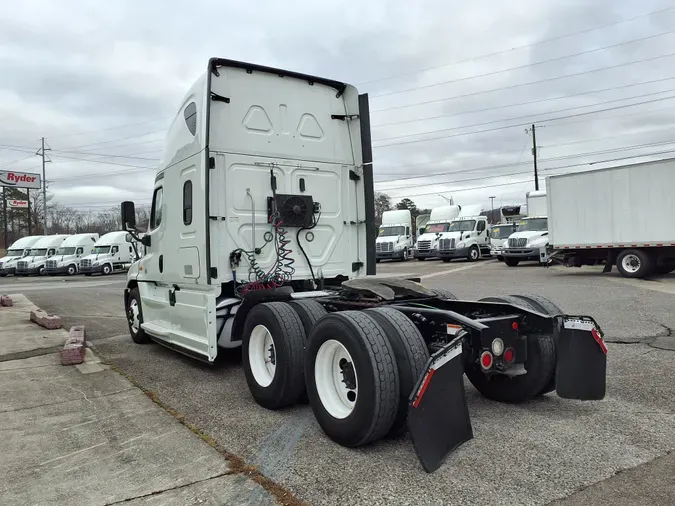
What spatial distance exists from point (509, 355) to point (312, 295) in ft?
7.33

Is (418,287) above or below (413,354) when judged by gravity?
above

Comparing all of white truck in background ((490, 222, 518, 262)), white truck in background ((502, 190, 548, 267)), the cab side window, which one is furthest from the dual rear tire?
white truck in background ((490, 222, 518, 262))

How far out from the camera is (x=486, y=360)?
3.89 metres

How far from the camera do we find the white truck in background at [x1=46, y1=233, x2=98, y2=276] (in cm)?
3544

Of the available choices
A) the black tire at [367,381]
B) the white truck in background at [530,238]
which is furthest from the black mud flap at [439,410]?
the white truck in background at [530,238]

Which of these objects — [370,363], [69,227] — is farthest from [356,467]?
[69,227]

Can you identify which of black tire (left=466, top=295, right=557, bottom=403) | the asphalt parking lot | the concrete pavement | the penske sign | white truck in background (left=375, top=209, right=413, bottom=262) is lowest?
the concrete pavement

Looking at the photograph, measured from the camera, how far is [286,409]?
4773mm

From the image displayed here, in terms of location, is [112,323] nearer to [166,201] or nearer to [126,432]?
[166,201]

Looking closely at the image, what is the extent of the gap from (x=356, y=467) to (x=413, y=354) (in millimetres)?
826

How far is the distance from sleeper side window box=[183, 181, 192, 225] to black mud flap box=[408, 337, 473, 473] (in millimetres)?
3723

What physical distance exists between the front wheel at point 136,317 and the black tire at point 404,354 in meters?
5.29

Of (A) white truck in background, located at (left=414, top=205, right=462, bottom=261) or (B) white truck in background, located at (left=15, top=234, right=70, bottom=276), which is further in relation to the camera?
(B) white truck in background, located at (left=15, top=234, right=70, bottom=276)

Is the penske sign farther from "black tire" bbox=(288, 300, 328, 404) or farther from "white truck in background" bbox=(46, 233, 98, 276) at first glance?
"black tire" bbox=(288, 300, 328, 404)
